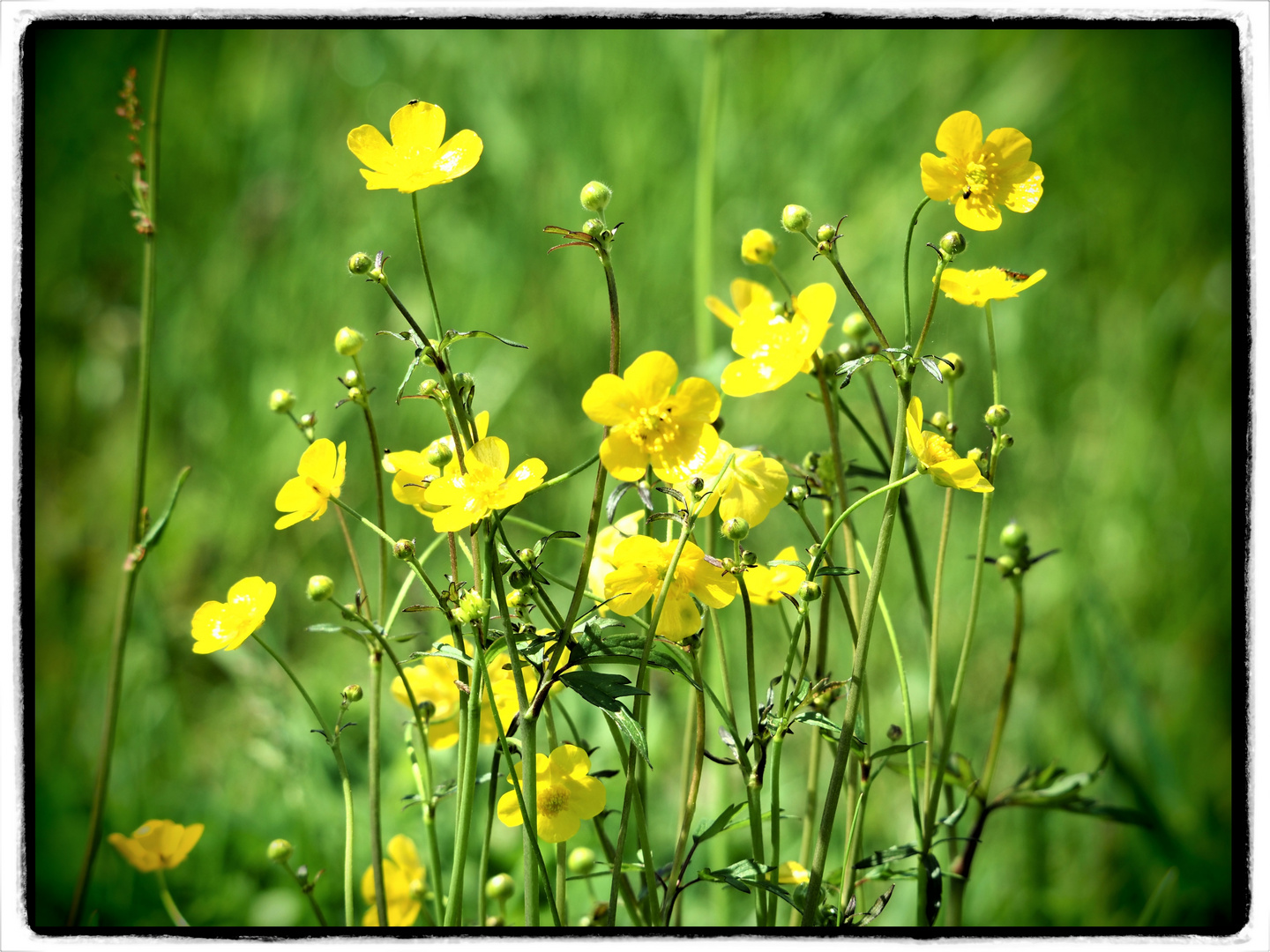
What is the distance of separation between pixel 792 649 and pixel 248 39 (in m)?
2.35

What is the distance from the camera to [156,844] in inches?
33.7

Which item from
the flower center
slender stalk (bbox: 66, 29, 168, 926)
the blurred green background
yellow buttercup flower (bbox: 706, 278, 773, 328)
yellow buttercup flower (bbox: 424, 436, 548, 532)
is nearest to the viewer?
yellow buttercup flower (bbox: 424, 436, 548, 532)

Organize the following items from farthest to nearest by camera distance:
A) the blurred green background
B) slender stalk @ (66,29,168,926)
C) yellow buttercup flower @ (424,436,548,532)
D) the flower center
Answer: the blurred green background
slender stalk @ (66,29,168,926)
the flower center
yellow buttercup flower @ (424,436,548,532)

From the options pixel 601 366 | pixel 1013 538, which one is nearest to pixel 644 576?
pixel 1013 538

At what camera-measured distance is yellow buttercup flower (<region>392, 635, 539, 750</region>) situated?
30.9 inches

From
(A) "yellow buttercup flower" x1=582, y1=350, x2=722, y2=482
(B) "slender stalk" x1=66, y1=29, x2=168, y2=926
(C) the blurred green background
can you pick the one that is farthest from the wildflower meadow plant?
(C) the blurred green background

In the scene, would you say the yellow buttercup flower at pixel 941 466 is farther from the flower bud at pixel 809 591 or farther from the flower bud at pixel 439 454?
the flower bud at pixel 439 454

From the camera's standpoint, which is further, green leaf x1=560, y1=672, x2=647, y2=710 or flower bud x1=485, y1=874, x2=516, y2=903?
flower bud x1=485, y1=874, x2=516, y2=903

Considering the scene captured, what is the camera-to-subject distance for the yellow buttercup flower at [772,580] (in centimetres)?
79

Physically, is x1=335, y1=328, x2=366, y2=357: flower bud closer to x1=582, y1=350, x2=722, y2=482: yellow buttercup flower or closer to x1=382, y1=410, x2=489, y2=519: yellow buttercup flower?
x1=382, y1=410, x2=489, y2=519: yellow buttercup flower

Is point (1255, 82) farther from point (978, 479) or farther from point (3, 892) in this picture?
point (3, 892)

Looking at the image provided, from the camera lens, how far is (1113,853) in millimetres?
1433

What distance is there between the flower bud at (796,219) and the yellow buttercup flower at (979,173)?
0.08 meters

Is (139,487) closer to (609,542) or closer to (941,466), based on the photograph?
(609,542)
